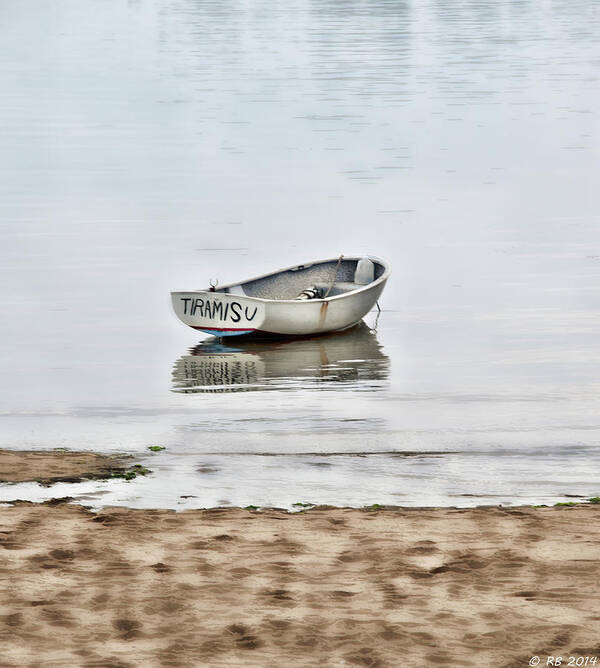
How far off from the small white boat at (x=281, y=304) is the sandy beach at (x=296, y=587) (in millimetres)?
10463

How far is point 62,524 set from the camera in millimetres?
10281

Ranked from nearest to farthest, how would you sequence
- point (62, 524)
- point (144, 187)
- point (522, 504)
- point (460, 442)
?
point (62, 524) → point (522, 504) → point (460, 442) → point (144, 187)

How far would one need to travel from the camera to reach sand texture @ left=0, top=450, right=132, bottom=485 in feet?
40.8

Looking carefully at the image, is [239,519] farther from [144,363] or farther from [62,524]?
[144,363]

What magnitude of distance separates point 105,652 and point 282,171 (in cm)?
3670

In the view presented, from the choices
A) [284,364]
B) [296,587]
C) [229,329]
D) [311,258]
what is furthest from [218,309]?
[296,587]

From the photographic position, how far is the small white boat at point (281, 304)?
21.3 m

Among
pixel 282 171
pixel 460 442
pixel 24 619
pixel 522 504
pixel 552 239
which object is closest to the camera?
pixel 24 619

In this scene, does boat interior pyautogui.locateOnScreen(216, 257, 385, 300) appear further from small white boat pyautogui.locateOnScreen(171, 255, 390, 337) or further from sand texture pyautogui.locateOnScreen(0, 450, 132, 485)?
sand texture pyautogui.locateOnScreen(0, 450, 132, 485)

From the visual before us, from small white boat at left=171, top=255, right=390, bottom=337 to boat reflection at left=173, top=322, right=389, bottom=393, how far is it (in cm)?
27

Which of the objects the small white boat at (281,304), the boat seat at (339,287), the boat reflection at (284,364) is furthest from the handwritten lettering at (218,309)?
the boat seat at (339,287)

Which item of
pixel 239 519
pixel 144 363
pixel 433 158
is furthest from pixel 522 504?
pixel 433 158

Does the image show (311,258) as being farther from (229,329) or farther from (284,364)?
(284,364)

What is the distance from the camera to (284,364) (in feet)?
66.6
